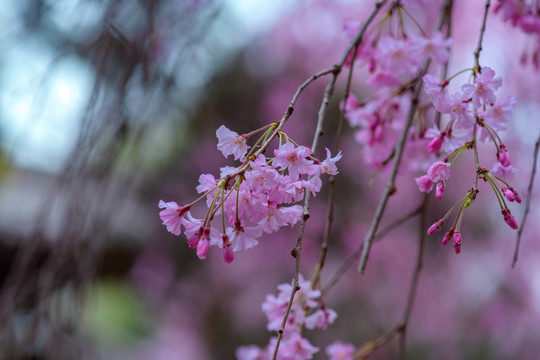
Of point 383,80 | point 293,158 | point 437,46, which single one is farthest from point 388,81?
point 293,158

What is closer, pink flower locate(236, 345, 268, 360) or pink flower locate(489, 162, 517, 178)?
pink flower locate(489, 162, 517, 178)

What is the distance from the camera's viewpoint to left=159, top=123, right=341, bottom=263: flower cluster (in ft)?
1.74

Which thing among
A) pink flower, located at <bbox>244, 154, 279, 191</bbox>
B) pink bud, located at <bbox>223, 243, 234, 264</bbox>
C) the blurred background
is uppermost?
the blurred background

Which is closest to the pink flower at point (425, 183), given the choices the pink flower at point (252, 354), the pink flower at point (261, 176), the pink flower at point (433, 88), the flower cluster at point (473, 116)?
the flower cluster at point (473, 116)

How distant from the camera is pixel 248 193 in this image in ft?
1.80

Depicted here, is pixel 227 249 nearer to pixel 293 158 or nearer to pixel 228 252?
pixel 228 252

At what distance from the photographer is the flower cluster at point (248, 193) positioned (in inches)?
20.9

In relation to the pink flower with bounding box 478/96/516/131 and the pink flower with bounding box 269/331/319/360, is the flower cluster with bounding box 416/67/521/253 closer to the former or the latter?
the pink flower with bounding box 478/96/516/131

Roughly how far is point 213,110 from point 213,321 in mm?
1606

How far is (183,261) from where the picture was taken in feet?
10.0

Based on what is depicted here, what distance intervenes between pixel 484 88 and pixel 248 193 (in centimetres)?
35

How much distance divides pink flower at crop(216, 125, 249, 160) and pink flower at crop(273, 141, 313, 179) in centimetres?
5

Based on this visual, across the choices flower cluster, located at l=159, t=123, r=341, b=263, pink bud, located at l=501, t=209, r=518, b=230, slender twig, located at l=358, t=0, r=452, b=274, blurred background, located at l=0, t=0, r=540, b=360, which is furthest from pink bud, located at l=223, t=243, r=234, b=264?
blurred background, located at l=0, t=0, r=540, b=360

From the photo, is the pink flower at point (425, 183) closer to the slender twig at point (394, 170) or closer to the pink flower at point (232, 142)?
the slender twig at point (394, 170)
